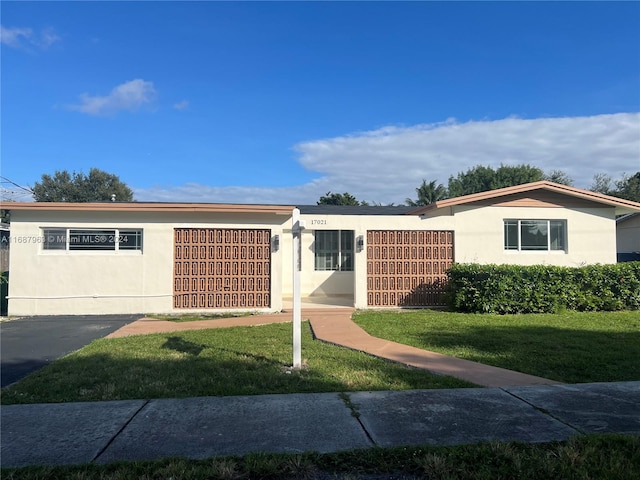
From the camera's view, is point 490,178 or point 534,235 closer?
point 534,235

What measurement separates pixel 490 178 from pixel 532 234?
40548 millimetres

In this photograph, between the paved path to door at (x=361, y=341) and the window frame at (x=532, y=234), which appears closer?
the paved path to door at (x=361, y=341)

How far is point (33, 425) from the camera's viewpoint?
13.8 ft

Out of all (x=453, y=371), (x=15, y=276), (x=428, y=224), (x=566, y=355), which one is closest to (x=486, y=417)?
(x=453, y=371)

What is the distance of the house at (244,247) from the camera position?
1195 cm

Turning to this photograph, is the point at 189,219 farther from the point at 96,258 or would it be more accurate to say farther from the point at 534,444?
the point at 534,444

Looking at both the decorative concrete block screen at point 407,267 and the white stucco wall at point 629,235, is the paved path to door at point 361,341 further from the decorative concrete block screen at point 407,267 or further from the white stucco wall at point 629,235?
the white stucco wall at point 629,235

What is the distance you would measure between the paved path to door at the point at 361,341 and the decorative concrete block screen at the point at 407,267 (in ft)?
4.46

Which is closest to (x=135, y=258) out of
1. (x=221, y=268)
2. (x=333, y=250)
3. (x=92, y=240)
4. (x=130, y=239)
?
(x=130, y=239)

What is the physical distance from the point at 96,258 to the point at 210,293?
10.5 ft

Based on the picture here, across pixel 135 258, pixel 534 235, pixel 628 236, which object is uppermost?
pixel 628 236

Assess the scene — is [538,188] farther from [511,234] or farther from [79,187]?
[79,187]

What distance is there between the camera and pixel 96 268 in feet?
39.6

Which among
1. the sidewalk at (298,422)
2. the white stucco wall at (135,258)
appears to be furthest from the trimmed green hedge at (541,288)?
the sidewalk at (298,422)
